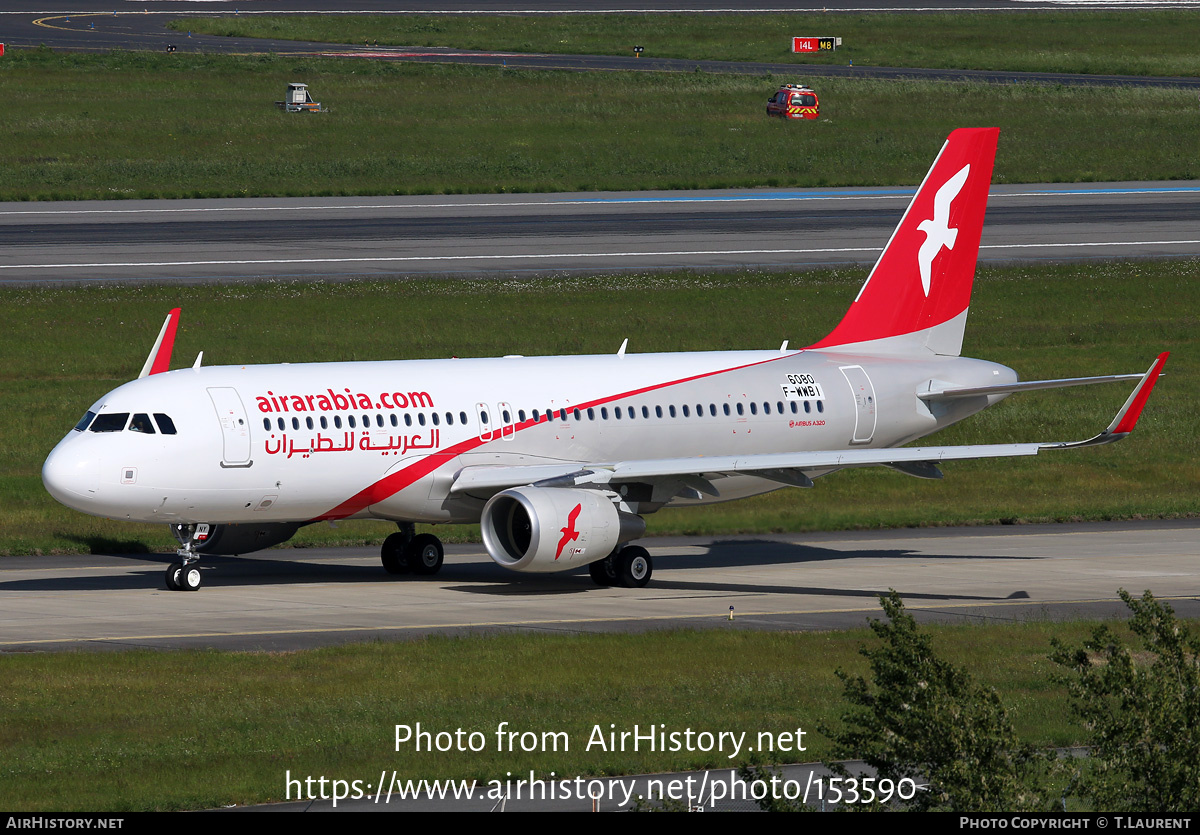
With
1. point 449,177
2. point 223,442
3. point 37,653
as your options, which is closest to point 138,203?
point 449,177

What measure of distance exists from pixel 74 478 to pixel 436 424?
7174 mm

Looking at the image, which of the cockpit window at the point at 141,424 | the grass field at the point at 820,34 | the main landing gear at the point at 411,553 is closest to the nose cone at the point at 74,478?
the cockpit window at the point at 141,424

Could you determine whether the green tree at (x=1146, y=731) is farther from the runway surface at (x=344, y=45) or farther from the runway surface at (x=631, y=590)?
the runway surface at (x=344, y=45)

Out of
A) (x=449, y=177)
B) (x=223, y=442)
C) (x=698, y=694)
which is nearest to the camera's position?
(x=698, y=694)

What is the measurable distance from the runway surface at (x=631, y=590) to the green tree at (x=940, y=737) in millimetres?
14395

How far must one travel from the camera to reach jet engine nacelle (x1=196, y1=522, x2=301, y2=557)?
35.9m

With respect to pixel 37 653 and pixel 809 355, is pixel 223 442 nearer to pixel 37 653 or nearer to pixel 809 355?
pixel 37 653

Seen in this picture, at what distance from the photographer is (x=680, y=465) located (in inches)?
1372

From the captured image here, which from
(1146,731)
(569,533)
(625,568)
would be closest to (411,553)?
(625,568)

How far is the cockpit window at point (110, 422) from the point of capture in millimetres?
32688

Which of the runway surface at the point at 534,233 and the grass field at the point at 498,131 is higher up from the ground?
the grass field at the point at 498,131

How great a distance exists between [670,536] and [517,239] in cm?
3414

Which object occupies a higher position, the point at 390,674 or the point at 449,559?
the point at 449,559

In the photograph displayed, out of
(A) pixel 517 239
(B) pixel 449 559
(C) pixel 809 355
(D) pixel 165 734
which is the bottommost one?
(D) pixel 165 734
